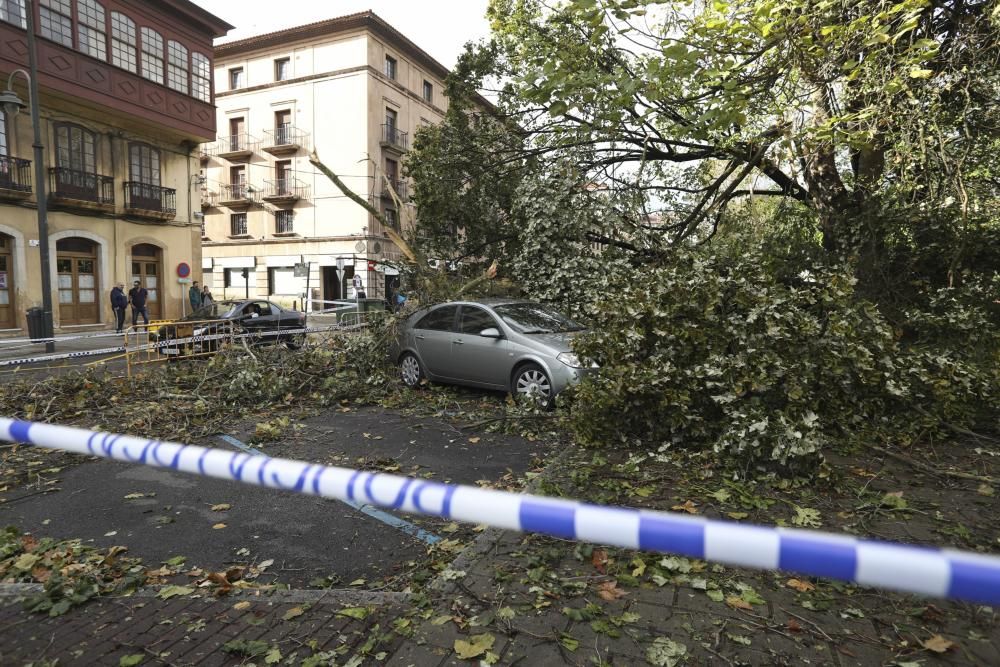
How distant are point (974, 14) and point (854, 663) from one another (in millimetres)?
7780

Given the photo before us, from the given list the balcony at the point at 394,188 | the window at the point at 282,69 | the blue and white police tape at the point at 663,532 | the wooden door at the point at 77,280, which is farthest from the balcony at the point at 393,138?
the blue and white police tape at the point at 663,532

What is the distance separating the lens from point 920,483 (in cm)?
465

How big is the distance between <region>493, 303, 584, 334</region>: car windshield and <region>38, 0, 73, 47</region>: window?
789 inches

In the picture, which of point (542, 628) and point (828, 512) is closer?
point (542, 628)

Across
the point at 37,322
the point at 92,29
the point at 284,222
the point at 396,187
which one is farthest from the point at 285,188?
the point at 37,322

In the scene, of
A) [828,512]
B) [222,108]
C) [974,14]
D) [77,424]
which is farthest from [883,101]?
[222,108]

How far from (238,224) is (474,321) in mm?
35597

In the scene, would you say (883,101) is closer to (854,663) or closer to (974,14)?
(974,14)

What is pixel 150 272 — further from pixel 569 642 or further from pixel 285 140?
pixel 569 642

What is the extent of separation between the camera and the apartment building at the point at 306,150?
3534 cm

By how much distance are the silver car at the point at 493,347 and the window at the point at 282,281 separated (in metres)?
29.9

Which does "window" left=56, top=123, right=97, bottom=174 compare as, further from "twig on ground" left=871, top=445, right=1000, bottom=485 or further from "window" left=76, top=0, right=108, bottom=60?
"twig on ground" left=871, top=445, right=1000, bottom=485

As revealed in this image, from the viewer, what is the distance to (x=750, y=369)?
5.14 m

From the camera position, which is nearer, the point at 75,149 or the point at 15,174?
the point at 15,174
